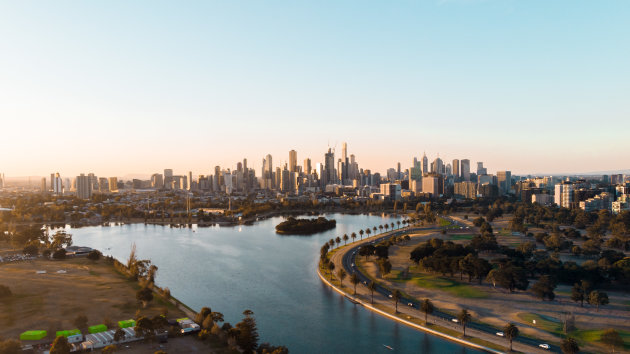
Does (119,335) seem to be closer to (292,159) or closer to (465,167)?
(292,159)

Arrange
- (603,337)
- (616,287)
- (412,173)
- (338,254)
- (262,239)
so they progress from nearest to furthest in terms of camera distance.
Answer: (603,337)
(616,287)
(338,254)
(262,239)
(412,173)

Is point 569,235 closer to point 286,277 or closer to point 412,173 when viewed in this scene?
point 286,277

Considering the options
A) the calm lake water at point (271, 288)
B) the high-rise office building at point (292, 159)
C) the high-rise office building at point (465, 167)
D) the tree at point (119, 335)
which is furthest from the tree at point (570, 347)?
the high-rise office building at point (292, 159)

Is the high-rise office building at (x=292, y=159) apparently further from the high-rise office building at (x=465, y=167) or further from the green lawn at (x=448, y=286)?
the green lawn at (x=448, y=286)

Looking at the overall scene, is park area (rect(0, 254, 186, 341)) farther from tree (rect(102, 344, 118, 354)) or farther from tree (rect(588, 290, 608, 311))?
tree (rect(588, 290, 608, 311))

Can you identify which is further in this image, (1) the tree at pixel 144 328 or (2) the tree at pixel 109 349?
(1) the tree at pixel 144 328

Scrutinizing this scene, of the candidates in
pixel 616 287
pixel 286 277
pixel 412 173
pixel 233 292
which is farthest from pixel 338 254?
pixel 412 173

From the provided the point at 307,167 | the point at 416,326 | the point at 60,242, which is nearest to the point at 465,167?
the point at 307,167

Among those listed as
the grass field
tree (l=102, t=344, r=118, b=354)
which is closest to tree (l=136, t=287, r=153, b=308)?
tree (l=102, t=344, r=118, b=354)
